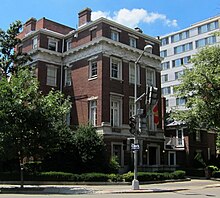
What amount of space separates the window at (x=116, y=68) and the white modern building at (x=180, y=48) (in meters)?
41.9

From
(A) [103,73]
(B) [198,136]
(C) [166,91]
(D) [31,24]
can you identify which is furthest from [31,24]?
(C) [166,91]

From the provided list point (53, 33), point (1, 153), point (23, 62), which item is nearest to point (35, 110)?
point (1, 153)

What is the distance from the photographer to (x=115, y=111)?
34.2 meters

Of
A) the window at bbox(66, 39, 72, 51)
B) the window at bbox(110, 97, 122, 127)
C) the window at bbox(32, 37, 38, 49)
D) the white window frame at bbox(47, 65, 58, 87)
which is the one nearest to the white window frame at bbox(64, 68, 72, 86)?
the white window frame at bbox(47, 65, 58, 87)

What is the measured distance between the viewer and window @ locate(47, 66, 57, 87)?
124 ft

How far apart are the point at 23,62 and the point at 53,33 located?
5.02 metres

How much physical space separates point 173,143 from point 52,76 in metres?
16.1

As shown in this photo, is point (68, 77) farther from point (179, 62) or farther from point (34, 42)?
point (179, 62)

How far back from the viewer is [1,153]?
2134 centimetres

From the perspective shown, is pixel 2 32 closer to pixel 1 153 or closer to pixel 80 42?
pixel 80 42

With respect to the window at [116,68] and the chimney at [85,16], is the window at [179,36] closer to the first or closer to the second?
the chimney at [85,16]

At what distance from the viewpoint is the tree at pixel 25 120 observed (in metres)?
21.3

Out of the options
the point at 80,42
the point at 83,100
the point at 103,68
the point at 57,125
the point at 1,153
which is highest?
the point at 80,42

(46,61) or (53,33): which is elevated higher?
(53,33)
